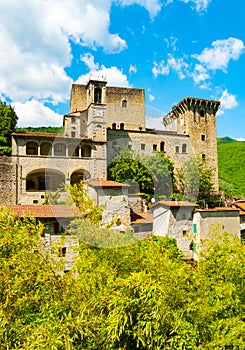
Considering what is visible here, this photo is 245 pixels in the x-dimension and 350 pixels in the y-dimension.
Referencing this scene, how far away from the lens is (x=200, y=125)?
37000 millimetres

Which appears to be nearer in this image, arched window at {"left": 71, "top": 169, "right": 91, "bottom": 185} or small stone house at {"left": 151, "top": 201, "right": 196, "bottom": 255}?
small stone house at {"left": 151, "top": 201, "right": 196, "bottom": 255}

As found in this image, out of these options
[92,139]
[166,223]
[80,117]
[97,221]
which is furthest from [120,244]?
[80,117]

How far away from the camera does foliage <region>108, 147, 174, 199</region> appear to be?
2838cm

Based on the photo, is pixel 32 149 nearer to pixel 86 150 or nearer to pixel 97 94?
pixel 86 150

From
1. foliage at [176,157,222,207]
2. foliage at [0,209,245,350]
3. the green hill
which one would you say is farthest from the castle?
foliage at [0,209,245,350]

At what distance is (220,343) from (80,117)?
97.1 feet

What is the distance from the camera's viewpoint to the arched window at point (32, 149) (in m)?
27.8

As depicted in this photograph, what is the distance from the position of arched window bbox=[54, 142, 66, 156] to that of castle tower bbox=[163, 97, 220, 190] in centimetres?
1579

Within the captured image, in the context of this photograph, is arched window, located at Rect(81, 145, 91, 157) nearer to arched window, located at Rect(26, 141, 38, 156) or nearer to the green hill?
arched window, located at Rect(26, 141, 38, 156)

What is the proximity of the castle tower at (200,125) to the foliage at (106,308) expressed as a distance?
29723mm

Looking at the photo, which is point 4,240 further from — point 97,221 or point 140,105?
point 140,105

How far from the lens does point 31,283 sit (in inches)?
240

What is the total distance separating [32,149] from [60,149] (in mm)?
2647

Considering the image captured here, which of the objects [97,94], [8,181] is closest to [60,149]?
[8,181]
